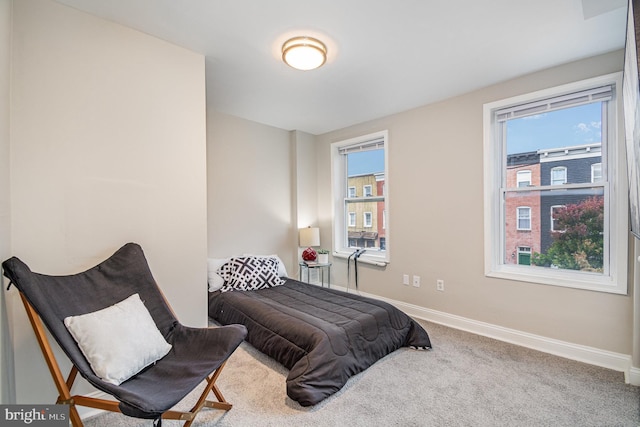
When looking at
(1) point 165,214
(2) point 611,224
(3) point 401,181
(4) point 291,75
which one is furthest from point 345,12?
(2) point 611,224

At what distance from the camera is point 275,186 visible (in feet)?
13.7

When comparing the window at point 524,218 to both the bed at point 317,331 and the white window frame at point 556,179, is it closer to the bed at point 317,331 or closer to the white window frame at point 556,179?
the white window frame at point 556,179

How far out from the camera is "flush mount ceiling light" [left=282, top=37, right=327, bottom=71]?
6.82ft

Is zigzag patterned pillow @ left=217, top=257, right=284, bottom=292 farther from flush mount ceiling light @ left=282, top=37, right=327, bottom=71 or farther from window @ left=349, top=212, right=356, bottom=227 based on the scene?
flush mount ceiling light @ left=282, top=37, right=327, bottom=71

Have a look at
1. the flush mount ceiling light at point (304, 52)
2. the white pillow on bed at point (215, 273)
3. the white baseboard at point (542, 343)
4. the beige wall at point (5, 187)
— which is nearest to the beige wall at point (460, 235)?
the white baseboard at point (542, 343)

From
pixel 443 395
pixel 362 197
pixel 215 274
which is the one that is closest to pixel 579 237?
pixel 443 395

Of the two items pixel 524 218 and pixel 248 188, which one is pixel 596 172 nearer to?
pixel 524 218

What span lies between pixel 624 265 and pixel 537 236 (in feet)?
1.98

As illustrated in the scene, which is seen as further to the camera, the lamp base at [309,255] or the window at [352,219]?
the window at [352,219]

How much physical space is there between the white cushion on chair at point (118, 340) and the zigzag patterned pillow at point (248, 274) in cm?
148

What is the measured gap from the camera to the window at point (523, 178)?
2695mm

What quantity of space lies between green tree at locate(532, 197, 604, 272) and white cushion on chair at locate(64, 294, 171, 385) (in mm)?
3179

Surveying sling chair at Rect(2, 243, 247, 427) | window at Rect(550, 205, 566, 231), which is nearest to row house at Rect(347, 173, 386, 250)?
window at Rect(550, 205, 566, 231)

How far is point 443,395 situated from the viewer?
1.89m
